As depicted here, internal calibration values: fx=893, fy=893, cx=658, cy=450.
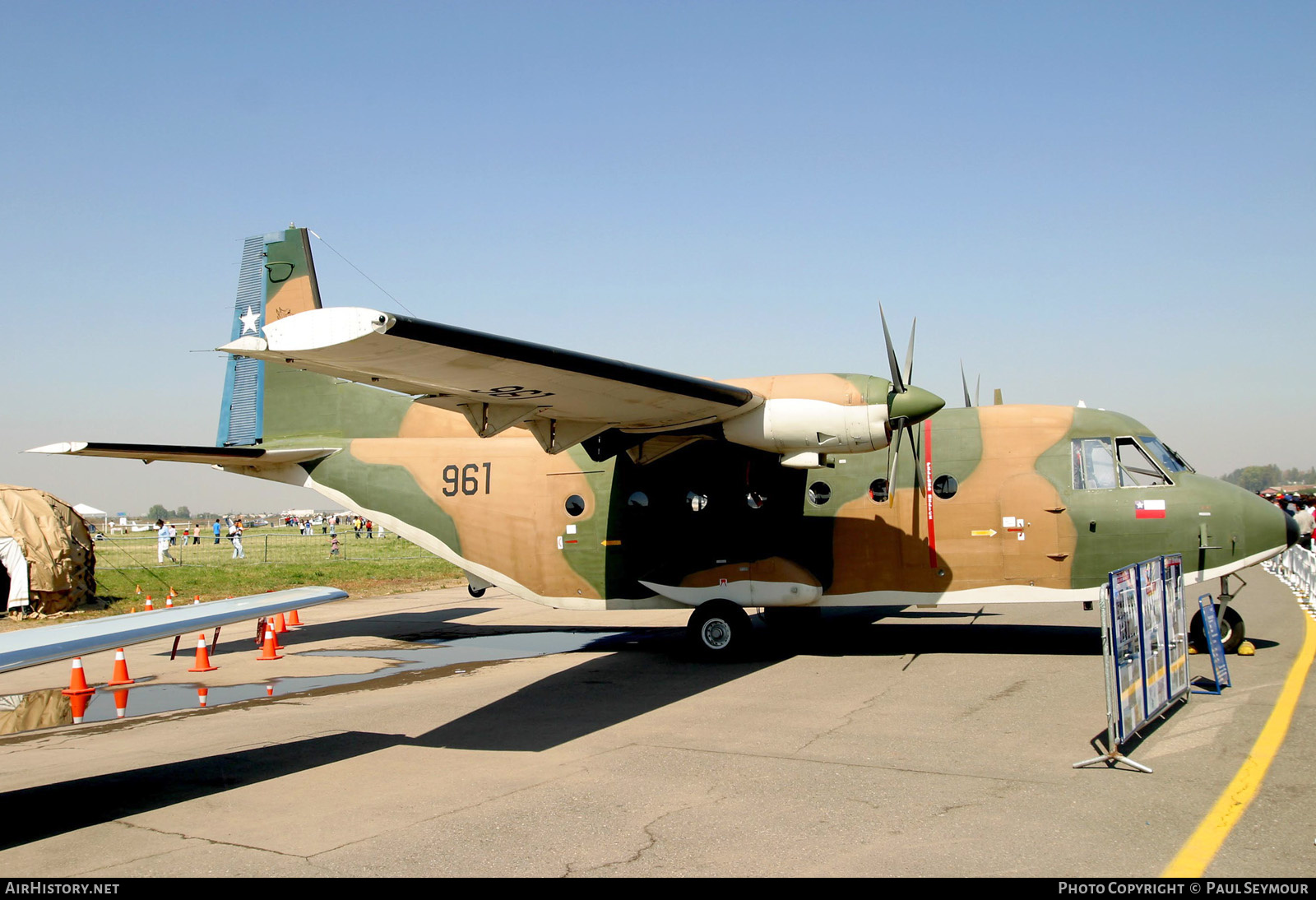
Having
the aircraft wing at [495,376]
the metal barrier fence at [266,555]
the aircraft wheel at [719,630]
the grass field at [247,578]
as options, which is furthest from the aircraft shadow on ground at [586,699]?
the metal barrier fence at [266,555]

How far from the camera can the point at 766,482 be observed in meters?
13.2

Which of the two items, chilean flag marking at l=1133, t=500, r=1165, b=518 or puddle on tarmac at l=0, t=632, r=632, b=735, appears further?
chilean flag marking at l=1133, t=500, r=1165, b=518

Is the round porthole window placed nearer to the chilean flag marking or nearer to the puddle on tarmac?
the chilean flag marking

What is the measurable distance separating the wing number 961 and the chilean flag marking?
9.50 meters

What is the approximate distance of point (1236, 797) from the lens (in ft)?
20.3

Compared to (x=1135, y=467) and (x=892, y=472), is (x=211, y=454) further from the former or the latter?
(x=1135, y=467)

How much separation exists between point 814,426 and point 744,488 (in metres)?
2.14

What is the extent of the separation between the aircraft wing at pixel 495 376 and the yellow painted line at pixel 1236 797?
6.19 m

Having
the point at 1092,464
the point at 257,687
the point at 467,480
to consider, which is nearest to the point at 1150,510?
the point at 1092,464

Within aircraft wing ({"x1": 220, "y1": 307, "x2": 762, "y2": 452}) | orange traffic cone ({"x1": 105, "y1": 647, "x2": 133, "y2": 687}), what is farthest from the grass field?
aircraft wing ({"x1": 220, "y1": 307, "x2": 762, "y2": 452})

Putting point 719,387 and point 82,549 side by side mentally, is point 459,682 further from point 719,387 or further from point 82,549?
point 82,549

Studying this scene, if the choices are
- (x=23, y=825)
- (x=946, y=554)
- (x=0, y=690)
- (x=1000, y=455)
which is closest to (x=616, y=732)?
(x=23, y=825)

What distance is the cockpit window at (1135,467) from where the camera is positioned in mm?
12289

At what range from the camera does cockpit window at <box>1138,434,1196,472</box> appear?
1238 centimetres
